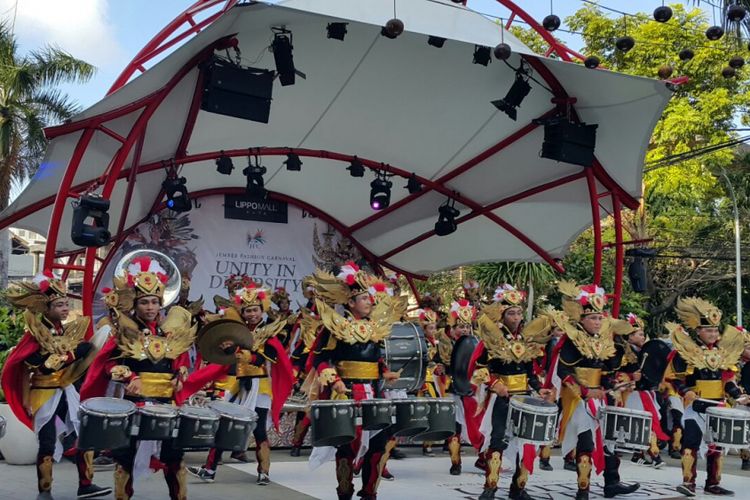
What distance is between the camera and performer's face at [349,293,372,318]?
6980mm

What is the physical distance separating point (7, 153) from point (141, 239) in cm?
996

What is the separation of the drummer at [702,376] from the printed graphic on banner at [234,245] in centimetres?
791

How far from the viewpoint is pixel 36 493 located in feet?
24.6

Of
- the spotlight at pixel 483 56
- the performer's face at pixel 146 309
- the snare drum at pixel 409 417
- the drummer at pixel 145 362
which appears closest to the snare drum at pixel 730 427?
the snare drum at pixel 409 417

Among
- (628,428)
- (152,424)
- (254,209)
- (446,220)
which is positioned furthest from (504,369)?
(254,209)

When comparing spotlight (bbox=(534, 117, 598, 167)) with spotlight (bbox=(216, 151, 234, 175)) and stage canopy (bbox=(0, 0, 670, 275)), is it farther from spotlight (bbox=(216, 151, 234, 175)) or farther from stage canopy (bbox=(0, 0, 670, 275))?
spotlight (bbox=(216, 151, 234, 175))

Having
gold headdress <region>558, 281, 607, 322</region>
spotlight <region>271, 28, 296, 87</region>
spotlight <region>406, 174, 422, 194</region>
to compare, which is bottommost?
gold headdress <region>558, 281, 607, 322</region>

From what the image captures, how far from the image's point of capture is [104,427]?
5875mm

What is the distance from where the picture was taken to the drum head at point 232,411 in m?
6.39

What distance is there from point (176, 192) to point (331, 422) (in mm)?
6938

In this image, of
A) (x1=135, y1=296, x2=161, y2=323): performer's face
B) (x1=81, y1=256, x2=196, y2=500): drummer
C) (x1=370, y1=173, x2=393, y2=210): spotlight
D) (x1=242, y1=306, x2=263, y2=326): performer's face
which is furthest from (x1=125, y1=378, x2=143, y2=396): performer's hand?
(x1=370, y1=173, x2=393, y2=210): spotlight

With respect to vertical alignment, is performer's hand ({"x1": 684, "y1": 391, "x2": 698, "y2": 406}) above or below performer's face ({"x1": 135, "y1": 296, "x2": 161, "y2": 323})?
below

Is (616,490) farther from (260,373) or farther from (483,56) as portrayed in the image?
(483,56)

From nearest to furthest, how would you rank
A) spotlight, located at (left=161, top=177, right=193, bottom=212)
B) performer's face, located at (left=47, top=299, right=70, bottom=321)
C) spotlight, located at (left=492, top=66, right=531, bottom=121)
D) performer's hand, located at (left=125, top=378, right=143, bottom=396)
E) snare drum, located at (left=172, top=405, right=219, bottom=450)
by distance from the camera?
snare drum, located at (left=172, top=405, right=219, bottom=450) < performer's hand, located at (left=125, top=378, right=143, bottom=396) < performer's face, located at (left=47, top=299, right=70, bottom=321) < spotlight, located at (left=492, top=66, right=531, bottom=121) < spotlight, located at (left=161, top=177, right=193, bottom=212)
